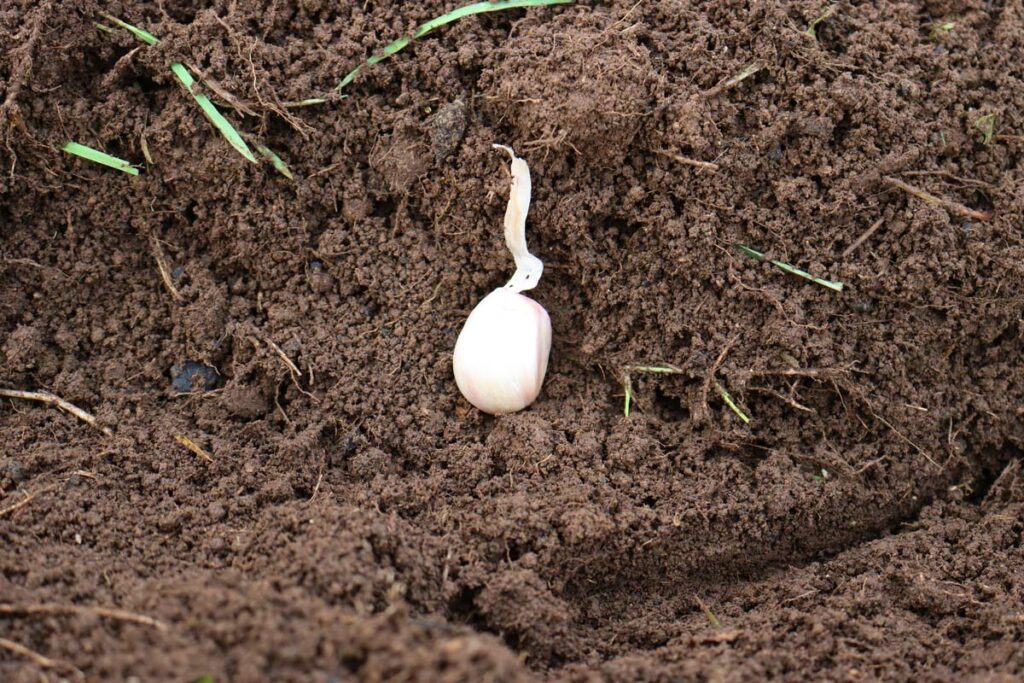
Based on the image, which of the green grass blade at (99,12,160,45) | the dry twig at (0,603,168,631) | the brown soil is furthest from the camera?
the green grass blade at (99,12,160,45)

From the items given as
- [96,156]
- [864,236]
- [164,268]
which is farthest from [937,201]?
[96,156]

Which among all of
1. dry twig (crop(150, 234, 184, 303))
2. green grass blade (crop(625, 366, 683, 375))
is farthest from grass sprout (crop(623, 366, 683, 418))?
dry twig (crop(150, 234, 184, 303))

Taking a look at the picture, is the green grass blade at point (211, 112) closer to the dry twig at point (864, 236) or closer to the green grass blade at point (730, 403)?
the green grass blade at point (730, 403)

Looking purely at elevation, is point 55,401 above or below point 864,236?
below

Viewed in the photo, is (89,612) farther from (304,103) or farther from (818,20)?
(818,20)

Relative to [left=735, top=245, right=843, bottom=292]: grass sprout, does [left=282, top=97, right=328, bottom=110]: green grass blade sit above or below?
above

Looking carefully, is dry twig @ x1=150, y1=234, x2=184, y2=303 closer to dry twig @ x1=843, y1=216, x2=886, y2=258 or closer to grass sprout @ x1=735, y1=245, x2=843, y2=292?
grass sprout @ x1=735, y1=245, x2=843, y2=292

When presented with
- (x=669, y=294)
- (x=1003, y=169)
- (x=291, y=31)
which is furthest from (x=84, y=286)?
(x=1003, y=169)
